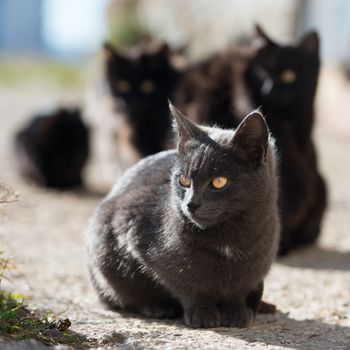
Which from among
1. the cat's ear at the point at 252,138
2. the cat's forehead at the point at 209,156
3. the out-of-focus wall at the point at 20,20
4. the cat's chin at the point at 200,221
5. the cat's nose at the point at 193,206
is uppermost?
the out-of-focus wall at the point at 20,20

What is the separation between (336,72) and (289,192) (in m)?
6.75

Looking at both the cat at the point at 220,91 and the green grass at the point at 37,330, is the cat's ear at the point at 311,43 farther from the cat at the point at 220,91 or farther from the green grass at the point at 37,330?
the green grass at the point at 37,330

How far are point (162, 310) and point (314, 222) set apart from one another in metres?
2.75

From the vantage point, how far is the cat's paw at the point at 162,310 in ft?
12.3

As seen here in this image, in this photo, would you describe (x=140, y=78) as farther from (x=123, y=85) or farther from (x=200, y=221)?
(x=200, y=221)

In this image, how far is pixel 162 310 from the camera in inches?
148

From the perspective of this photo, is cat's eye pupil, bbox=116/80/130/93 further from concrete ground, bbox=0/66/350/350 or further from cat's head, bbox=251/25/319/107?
cat's head, bbox=251/25/319/107

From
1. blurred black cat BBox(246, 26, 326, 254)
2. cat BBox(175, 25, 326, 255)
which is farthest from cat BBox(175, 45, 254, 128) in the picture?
blurred black cat BBox(246, 26, 326, 254)

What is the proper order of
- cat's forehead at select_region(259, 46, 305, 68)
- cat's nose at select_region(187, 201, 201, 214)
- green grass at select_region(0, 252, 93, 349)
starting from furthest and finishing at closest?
cat's forehead at select_region(259, 46, 305, 68)
cat's nose at select_region(187, 201, 201, 214)
green grass at select_region(0, 252, 93, 349)

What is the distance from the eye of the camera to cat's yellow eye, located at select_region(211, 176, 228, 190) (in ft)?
10.6

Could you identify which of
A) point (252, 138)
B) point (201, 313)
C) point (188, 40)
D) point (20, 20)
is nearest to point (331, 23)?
point (188, 40)

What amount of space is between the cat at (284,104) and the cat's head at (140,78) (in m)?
0.70

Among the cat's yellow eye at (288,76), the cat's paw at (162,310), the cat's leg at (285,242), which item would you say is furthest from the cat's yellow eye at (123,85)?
the cat's paw at (162,310)

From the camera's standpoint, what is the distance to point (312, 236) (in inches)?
243
